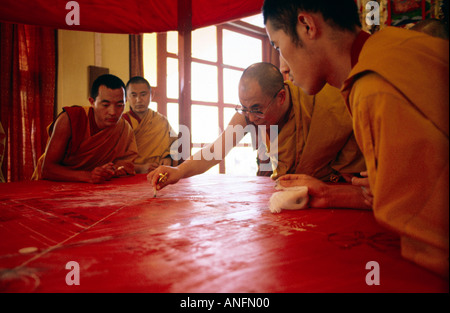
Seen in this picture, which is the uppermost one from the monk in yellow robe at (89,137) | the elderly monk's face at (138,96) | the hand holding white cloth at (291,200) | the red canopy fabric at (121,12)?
the red canopy fabric at (121,12)

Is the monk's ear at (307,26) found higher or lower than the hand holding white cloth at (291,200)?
higher

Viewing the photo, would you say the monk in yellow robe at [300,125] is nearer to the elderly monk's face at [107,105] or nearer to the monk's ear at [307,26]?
the monk's ear at [307,26]

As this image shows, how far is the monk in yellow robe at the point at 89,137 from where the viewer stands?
192 centimetres

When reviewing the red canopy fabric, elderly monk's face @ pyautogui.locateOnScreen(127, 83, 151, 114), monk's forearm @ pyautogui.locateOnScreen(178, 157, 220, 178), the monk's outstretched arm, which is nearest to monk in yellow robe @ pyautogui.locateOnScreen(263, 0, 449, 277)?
monk's forearm @ pyautogui.locateOnScreen(178, 157, 220, 178)

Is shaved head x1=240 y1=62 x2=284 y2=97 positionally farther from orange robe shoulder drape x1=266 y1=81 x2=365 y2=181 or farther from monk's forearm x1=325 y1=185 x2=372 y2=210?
monk's forearm x1=325 y1=185 x2=372 y2=210

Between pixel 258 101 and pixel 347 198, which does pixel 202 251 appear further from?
pixel 258 101

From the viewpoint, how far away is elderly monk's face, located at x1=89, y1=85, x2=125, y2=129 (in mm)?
2100

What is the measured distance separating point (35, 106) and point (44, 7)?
1746mm

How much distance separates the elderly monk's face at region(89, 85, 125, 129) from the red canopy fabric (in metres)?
0.69

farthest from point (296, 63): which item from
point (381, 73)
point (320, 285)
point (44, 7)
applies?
point (44, 7)

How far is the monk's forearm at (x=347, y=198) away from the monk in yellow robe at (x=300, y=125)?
70 cm

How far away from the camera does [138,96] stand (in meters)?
3.13

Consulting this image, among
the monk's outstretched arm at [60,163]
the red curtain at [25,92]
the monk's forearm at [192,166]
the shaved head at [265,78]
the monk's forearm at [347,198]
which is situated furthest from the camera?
the red curtain at [25,92]

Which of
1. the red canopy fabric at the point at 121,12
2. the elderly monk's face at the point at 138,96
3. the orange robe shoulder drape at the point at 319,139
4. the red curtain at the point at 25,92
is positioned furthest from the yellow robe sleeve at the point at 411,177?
the red curtain at the point at 25,92
